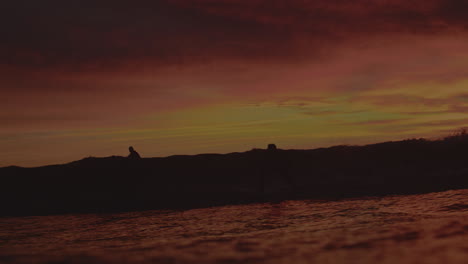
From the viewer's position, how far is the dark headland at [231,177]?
59.1 feet

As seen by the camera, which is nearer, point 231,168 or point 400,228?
point 400,228

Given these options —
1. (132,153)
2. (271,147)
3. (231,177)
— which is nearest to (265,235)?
(271,147)

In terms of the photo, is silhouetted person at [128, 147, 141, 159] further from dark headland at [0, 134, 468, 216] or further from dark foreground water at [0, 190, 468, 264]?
dark foreground water at [0, 190, 468, 264]

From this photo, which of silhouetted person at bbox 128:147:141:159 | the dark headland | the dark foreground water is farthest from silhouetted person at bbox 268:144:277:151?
the dark foreground water

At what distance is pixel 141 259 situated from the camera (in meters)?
5.93

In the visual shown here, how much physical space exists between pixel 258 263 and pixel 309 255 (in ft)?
2.08

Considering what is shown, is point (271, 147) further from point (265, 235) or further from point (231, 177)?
point (265, 235)

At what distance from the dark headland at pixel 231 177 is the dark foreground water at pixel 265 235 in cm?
377

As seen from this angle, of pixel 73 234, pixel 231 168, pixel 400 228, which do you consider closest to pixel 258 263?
pixel 400 228

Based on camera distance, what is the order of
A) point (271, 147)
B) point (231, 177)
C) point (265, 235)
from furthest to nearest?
point (231, 177), point (271, 147), point (265, 235)

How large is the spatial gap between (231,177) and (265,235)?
688 inches

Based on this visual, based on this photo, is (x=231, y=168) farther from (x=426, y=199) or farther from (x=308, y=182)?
(x=426, y=199)

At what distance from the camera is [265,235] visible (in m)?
7.85

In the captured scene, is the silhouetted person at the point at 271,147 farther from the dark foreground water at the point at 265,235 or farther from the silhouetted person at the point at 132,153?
the dark foreground water at the point at 265,235
